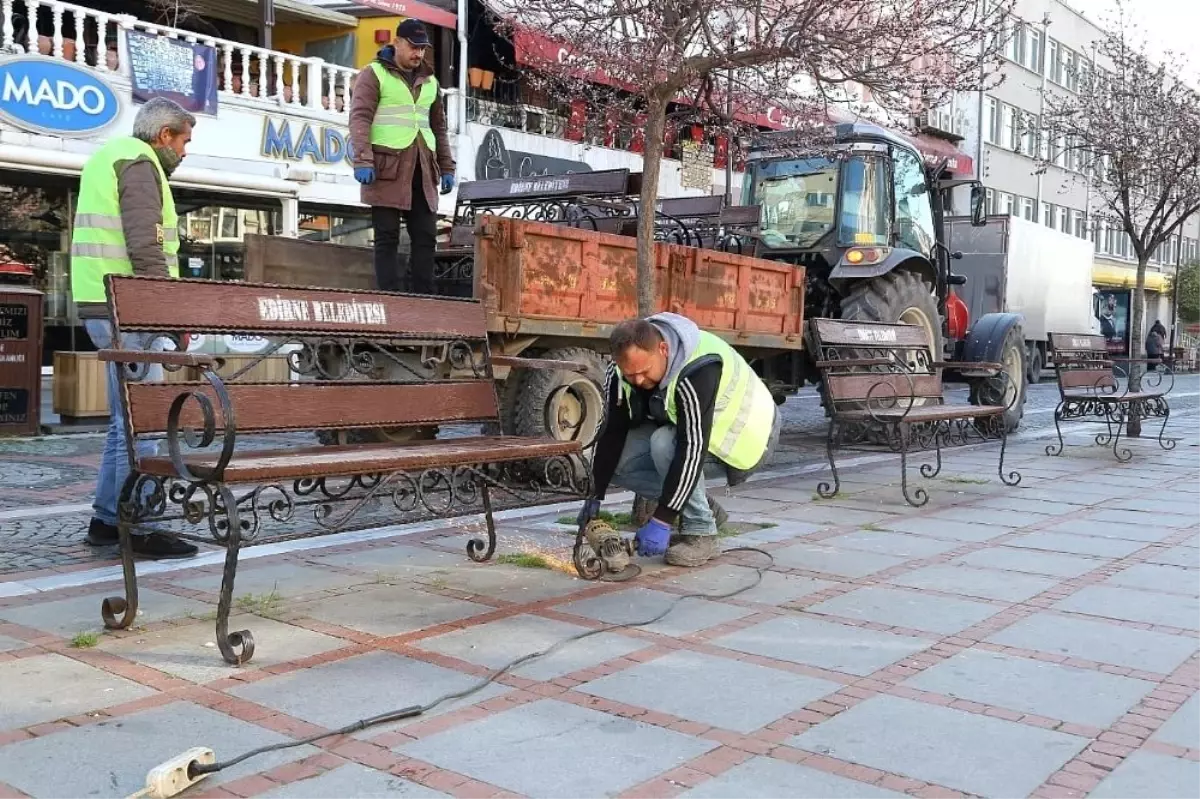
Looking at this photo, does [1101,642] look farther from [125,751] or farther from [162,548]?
[162,548]

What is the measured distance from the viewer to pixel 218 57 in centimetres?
1662

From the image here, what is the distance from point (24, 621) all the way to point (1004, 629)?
3.58m

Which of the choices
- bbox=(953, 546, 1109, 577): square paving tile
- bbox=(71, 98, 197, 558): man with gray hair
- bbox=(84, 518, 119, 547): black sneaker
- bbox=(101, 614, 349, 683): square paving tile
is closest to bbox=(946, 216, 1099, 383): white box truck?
bbox=(953, 546, 1109, 577): square paving tile

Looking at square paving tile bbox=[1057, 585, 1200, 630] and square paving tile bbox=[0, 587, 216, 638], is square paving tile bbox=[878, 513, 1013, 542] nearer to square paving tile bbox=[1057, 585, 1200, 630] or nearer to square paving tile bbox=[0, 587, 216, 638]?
square paving tile bbox=[1057, 585, 1200, 630]

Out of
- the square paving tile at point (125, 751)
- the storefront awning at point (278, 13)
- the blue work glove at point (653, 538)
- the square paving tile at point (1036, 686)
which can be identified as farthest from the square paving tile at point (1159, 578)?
the storefront awning at point (278, 13)

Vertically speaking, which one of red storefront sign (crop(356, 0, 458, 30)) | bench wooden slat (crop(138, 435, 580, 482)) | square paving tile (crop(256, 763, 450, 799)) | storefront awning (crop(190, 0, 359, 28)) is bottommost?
square paving tile (crop(256, 763, 450, 799))

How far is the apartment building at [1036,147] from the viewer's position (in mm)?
40000

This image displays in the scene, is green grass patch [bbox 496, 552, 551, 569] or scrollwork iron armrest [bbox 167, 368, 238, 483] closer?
scrollwork iron armrest [bbox 167, 368, 238, 483]

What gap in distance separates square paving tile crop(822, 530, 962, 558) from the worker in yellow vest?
10.2 ft

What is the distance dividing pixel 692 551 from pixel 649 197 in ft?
6.83

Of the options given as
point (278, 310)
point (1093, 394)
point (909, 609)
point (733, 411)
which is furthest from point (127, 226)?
point (1093, 394)

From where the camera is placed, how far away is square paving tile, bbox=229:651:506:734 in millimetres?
3342

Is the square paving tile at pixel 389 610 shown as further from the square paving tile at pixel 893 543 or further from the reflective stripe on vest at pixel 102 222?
the square paving tile at pixel 893 543

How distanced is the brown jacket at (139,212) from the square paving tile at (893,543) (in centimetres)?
355
